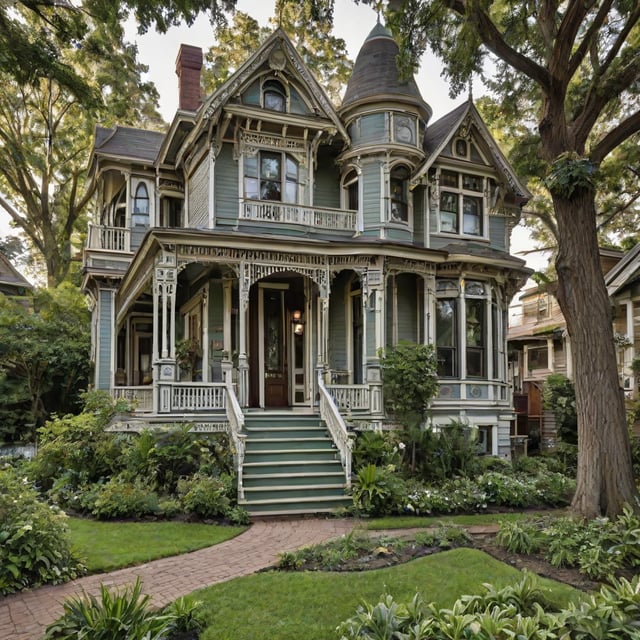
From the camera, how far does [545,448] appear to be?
66.4 ft

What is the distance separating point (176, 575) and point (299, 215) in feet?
33.5

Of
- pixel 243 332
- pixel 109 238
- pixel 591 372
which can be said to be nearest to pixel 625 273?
pixel 591 372

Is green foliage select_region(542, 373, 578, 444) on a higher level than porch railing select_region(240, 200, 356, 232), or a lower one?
lower

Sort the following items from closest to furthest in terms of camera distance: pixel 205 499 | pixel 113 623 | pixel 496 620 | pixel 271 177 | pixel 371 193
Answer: pixel 113 623, pixel 496 620, pixel 205 499, pixel 271 177, pixel 371 193

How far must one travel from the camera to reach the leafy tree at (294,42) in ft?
85.8

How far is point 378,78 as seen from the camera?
16.0 metres

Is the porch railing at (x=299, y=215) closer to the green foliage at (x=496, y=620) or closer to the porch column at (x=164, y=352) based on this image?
the porch column at (x=164, y=352)

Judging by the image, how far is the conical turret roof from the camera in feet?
51.7

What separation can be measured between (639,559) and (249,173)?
12.2 meters

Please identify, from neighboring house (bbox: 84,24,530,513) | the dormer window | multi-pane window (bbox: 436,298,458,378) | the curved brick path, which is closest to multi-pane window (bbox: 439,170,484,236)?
neighboring house (bbox: 84,24,530,513)

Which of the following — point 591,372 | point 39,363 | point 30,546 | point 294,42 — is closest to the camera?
point 30,546

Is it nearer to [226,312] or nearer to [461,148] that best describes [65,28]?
[226,312]

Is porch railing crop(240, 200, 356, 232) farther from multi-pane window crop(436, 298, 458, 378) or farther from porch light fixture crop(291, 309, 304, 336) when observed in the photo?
multi-pane window crop(436, 298, 458, 378)

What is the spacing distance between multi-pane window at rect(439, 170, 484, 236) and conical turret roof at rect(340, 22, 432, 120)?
2099mm
